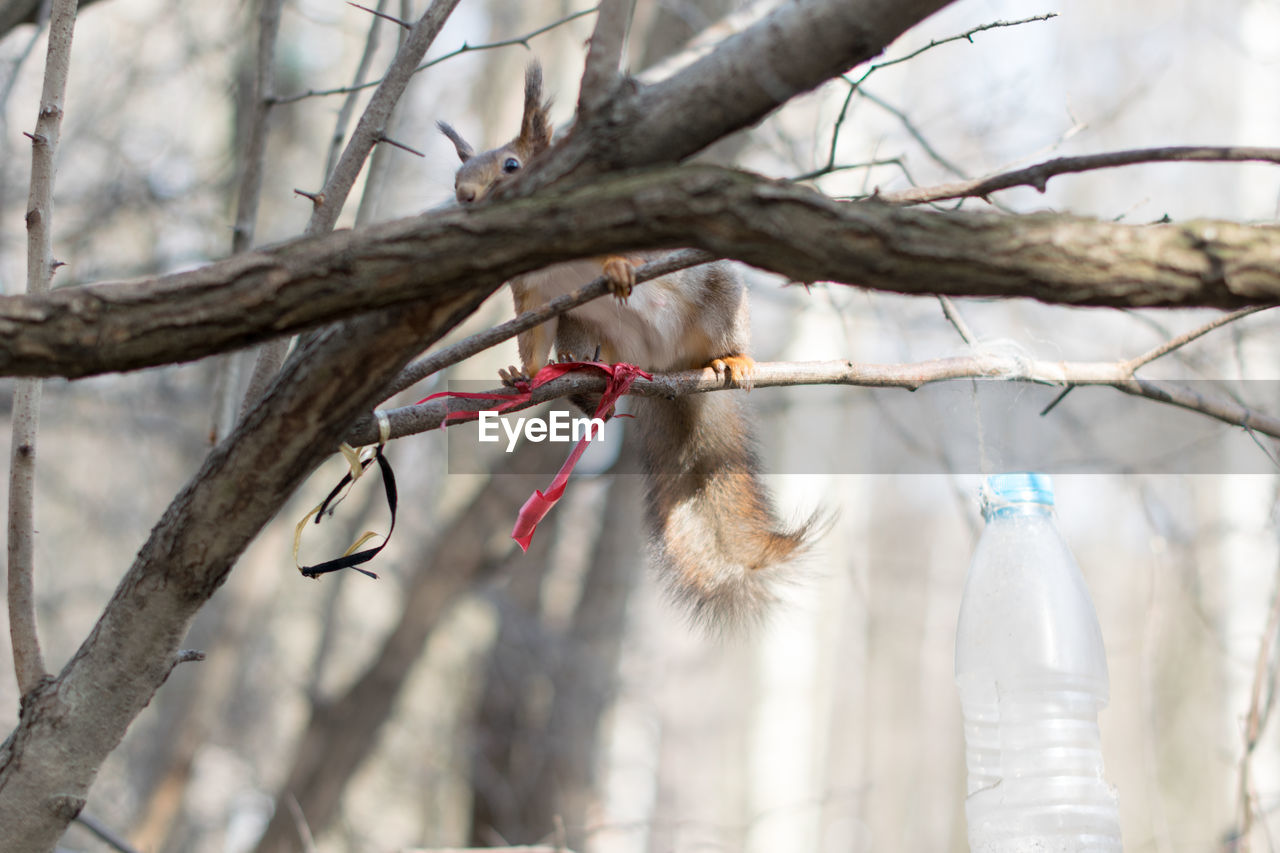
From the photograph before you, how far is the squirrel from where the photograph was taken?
191 cm

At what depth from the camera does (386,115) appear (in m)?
1.37

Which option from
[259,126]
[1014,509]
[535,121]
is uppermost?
[535,121]

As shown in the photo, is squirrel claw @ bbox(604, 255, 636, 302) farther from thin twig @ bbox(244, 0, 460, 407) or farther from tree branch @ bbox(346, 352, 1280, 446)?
thin twig @ bbox(244, 0, 460, 407)

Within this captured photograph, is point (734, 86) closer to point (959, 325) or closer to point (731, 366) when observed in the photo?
point (959, 325)

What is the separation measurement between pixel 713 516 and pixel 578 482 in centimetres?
198

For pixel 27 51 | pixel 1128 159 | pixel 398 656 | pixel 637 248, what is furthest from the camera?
pixel 398 656

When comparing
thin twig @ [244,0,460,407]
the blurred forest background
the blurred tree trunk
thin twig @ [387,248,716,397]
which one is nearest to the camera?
thin twig @ [387,248,716,397]

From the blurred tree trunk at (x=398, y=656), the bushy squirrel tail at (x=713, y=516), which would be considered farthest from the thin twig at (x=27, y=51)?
the blurred tree trunk at (x=398, y=656)

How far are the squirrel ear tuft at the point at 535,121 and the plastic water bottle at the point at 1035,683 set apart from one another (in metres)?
1.12

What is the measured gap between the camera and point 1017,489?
4.04 ft

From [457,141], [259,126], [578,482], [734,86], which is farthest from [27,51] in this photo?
[578,482]

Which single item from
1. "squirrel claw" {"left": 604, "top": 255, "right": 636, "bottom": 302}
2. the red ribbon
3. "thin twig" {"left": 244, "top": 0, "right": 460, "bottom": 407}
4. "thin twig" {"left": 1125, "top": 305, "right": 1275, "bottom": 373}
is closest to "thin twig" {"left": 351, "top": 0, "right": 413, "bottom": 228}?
"thin twig" {"left": 244, "top": 0, "right": 460, "bottom": 407}

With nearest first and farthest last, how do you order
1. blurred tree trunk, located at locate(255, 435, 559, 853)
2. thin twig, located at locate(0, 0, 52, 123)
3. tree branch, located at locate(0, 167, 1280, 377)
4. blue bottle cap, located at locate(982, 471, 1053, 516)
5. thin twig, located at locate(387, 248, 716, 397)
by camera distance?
1. tree branch, located at locate(0, 167, 1280, 377)
2. thin twig, located at locate(387, 248, 716, 397)
3. blue bottle cap, located at locate(982, 471, 1053, 516)
4. thin twig, located at locate(0, 0, 52, 123)
5. blurred tree trunk, located at locate(255, 435, 559, 853)

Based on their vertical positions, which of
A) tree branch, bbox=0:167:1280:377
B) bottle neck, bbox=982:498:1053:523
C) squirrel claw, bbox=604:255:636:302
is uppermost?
squirrel claw, bbox=604:255:636:302
